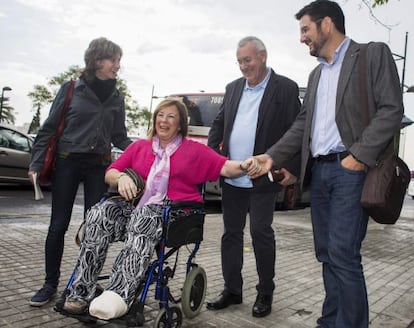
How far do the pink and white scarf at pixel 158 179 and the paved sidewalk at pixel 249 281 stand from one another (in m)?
0.86

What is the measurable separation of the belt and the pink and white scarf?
1015 millimetres

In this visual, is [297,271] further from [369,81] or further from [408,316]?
[369,81]

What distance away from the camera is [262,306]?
341cm

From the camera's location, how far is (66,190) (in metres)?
3.37

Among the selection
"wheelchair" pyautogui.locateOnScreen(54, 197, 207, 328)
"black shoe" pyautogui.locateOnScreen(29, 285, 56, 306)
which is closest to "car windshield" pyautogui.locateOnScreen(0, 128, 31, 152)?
"black shoe" pyautogui.locateOnScreen(29, 285, 56, 306)

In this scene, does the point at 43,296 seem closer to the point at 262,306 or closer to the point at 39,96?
the point at 262,306

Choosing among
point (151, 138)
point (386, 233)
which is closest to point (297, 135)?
point (151, 138)

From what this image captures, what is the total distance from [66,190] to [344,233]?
80.2 inches

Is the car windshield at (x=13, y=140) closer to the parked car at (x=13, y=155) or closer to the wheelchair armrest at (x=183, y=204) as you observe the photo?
the parked car at (x=13, y=155)

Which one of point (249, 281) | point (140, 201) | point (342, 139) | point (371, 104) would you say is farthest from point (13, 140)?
point (371, 104)

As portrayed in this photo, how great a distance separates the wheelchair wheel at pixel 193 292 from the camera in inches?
121

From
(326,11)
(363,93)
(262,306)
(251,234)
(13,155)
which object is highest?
(326,11)

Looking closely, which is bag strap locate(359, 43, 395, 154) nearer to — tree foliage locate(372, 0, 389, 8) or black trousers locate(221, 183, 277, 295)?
black trousers locate(221, 183, 277, 295)

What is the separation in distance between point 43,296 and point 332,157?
2264 millimetres
